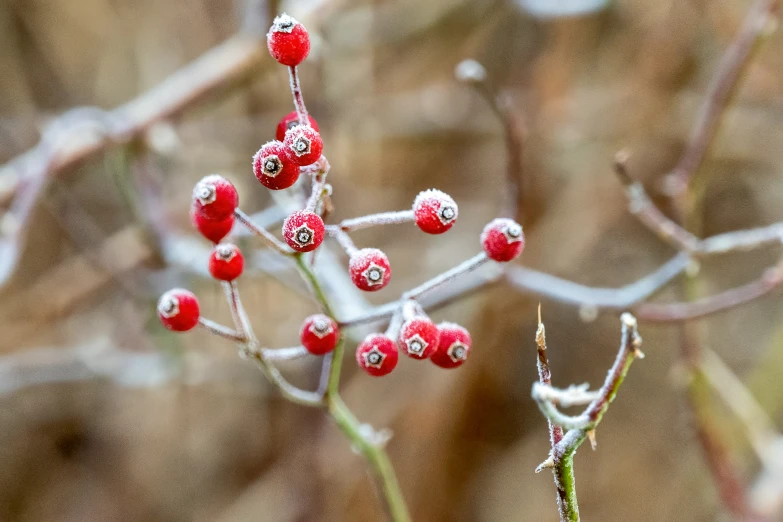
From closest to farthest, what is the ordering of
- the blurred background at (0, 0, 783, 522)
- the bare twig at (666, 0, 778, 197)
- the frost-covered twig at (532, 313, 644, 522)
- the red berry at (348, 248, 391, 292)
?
the frost-covered twig at (532, 313, 644, 522) → the red berry at (348, 248, 391, 292) → the bare twig at (666, 0, 778, 197) → the blurred background at (0, 0, 783, 522)

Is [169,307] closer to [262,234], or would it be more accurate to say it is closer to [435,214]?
[262,234]

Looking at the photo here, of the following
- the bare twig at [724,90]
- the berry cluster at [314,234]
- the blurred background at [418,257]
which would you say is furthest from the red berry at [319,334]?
the blurred background at [418,257]

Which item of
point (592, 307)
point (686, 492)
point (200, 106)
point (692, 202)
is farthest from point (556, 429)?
point (686, 492)

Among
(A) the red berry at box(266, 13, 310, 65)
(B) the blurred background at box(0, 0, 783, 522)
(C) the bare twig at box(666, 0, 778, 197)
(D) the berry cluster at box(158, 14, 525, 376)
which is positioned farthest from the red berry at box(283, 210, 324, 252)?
(B) the blurred background at box(0, 0, 783, 522)

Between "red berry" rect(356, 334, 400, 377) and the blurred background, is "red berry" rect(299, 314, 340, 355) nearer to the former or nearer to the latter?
"red berry" rect(356, 334, 400, 377)

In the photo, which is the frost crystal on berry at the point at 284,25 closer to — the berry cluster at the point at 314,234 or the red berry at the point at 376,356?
the berry cluster at the point at 314,234

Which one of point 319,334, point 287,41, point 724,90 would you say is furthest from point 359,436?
point 724,90
